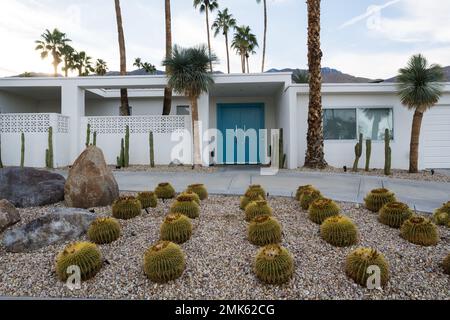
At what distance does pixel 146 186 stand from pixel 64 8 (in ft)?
31.0

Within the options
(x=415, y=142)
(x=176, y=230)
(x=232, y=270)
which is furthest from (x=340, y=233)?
(x=415, y=142)

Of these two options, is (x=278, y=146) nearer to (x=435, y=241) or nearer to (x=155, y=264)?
(x=435, y=241)

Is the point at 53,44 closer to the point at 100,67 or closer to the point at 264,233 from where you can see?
the point at 100,67

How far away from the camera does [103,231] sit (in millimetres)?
4012

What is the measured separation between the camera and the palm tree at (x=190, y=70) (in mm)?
10852

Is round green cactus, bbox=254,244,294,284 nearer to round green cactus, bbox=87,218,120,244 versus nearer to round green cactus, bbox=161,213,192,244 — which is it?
round green cactus, bbox=161,213,192,244

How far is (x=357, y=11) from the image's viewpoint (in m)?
11.2

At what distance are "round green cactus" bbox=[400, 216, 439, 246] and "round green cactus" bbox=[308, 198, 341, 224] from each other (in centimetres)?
95

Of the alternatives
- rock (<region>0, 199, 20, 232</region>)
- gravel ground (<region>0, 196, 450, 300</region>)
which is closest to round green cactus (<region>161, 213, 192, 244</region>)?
gravel ground (<region>0, 196, 450, 300</region>)

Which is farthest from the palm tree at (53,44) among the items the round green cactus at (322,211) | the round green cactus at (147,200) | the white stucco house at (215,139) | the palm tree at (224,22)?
the round green cactus at (322,211)

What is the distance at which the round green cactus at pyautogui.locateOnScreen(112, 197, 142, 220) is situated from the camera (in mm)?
4812

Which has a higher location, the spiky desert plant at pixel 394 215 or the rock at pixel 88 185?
the rock at pixel 88 185

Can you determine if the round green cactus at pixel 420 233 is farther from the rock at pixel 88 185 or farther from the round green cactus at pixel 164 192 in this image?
the rock at pixel 88 185

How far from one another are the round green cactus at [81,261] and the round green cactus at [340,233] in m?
2.72
